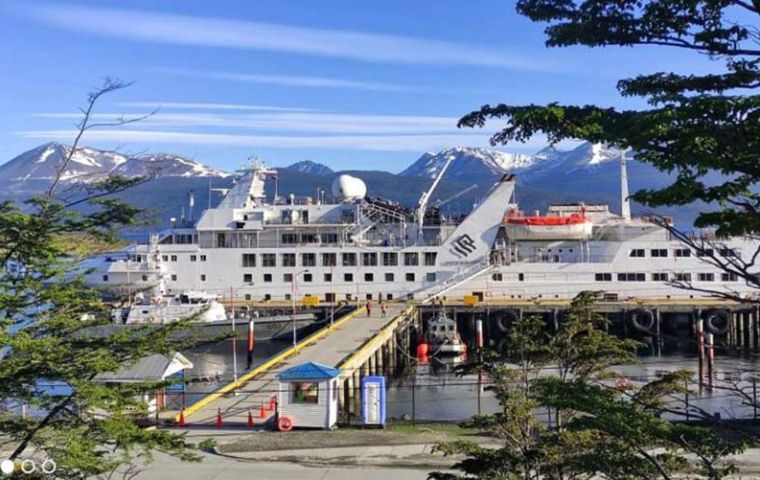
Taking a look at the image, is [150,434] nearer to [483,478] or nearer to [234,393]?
[483,478]

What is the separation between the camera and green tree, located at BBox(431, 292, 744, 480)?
626 centimetres

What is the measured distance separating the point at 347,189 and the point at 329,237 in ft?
11.9

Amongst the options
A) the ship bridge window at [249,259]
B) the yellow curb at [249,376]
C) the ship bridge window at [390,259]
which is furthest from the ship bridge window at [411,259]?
the ship bridge window at [249,259]

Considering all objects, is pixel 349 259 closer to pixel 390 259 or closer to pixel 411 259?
pixel 390 259

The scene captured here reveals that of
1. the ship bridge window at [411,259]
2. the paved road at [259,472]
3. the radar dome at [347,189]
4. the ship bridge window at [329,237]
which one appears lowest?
the paved road at [259,472]

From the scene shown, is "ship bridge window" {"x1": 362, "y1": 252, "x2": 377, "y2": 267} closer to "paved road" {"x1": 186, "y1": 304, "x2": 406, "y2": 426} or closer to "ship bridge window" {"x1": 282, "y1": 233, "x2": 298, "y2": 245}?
"paved road" {"x1": 186, "y1": 304, "x2": 406, "y2": 426}

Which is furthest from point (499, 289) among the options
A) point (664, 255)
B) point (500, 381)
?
point (500, 381)

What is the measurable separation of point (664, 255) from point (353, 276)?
54.2 feet

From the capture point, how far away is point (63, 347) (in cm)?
784

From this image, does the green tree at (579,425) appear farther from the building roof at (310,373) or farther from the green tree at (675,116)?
the building roof at (310,373)

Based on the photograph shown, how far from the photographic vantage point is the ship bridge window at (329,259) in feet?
135

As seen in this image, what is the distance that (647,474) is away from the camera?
6.73m

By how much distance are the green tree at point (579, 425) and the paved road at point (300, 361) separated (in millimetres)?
9051

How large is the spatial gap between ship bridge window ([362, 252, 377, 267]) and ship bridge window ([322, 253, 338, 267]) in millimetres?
1518
